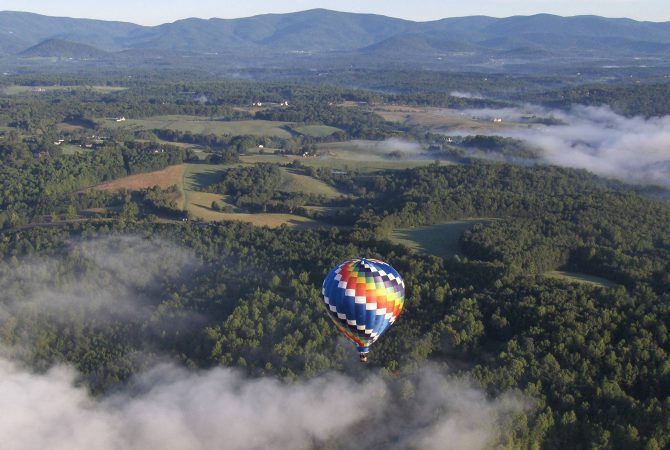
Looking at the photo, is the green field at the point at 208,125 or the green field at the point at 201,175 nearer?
the green field at the point at 201,175

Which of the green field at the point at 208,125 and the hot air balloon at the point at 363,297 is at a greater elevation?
the hot air balloon at the point at 363,297

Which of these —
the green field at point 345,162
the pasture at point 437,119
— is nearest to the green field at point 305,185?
the green field at point 345,162

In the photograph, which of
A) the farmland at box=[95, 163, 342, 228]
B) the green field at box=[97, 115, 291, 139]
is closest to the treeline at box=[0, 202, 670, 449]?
the farmland at box=[95, 163, 342, 228]

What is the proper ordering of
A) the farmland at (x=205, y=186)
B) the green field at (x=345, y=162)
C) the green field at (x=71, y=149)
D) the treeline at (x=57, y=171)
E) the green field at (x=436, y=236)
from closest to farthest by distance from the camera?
1. the green field at (x=436, y=236)
2. the farmland at (x=205, y=186)
3. the treeline at (x=57, y=171)
4. the green field at (x=345, y=162)
5. the green field at (x=71, y=149)

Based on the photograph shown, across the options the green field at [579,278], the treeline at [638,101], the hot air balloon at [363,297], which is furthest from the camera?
the treeline at [638,101]

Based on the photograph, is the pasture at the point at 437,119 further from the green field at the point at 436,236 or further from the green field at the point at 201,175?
the green field at the point at 436,236

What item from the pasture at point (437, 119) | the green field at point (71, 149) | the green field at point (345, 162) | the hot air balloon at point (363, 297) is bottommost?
the pasture at point (437, 119)

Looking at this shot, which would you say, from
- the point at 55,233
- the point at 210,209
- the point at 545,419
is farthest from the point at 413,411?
the point at 210,209
